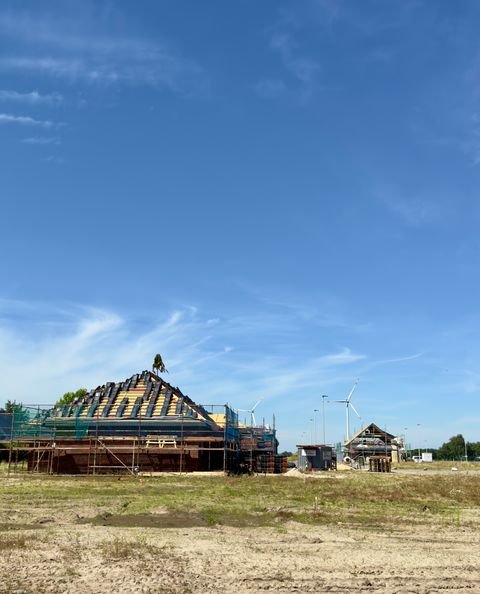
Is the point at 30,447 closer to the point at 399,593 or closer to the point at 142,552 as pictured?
the point at 142,552

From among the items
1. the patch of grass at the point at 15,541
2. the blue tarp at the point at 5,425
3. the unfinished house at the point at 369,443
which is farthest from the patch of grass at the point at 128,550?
the unfinished house at the point at 369,443

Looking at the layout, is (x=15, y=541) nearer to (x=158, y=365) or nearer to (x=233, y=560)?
(x=233, y=560)

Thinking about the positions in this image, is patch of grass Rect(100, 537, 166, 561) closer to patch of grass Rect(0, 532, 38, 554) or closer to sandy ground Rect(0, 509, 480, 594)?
sandy ground Rect(0, 509, 480, 594)

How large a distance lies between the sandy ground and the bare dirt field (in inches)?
1.0

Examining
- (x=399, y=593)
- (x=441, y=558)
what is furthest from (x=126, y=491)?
(x=399, y=593)

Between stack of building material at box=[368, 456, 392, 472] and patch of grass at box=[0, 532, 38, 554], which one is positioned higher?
patch of grass at box=[0, 532, 38, 554]

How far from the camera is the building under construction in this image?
52.0m

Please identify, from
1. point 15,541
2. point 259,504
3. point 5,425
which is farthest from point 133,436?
point 15,541

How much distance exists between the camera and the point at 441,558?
14.2 metres

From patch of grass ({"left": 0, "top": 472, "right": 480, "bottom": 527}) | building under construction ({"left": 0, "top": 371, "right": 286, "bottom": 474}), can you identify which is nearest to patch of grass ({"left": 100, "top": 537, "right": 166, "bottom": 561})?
patch of grass ({"left": 0, "top": 472, "right": 480, "bottom": 527})

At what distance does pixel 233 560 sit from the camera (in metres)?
13.7

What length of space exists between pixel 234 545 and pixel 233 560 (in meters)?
1.85

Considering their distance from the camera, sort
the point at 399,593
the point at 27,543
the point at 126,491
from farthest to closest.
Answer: the point at 126,491 → the point at 27,543 → the point at 399,593

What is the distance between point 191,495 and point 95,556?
49.5 ft
